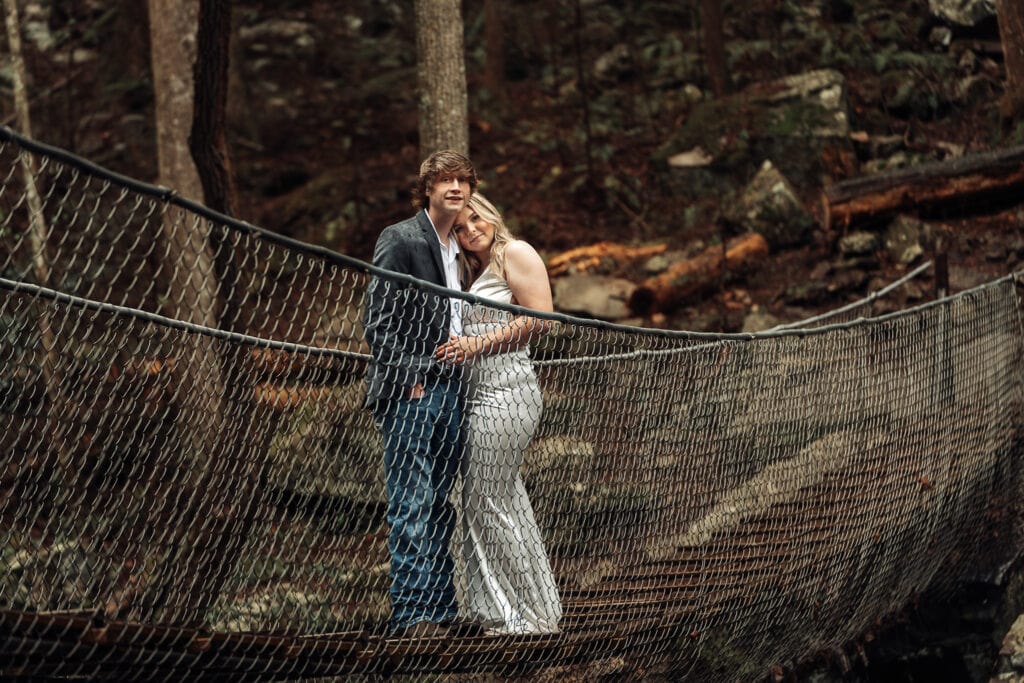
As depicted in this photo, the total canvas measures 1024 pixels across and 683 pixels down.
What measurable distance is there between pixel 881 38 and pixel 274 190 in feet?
19.7

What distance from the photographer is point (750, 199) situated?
9.08 meters

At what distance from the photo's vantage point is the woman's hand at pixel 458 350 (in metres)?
3.25

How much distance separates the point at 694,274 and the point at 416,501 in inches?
218

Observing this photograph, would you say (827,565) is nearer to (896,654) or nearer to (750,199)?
(896,654)

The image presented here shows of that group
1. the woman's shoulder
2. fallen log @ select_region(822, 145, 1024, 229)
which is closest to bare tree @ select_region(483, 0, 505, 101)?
fallen log @ select_region(822, 145, 1024, 229)

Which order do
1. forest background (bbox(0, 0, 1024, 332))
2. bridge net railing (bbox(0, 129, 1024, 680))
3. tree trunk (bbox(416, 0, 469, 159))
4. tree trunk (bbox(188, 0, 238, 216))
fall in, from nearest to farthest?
bridge net railing (bbox(0, 129, 1024, 680)) < tree trunk (bbox(188, 0, 238, 216)) < tree trunk (bbox(416, 0, 469, 159)) < forest background (bbox(0, 0, 1024, 332))

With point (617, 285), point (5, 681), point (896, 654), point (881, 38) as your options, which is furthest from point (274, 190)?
point (5, 681)

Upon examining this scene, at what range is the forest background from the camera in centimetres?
832

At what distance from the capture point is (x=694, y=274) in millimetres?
8516

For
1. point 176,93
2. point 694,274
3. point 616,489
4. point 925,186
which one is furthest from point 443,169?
point 925,186

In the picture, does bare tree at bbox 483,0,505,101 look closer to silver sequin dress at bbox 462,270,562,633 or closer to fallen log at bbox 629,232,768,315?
fallen log at bbox 629,232,768,315

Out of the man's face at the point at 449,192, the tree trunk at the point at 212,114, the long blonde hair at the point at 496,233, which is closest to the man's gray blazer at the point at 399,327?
the man's face at the point at 449,192

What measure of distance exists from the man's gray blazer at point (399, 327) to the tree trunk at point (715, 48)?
8.45 meters

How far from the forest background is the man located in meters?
3.21
